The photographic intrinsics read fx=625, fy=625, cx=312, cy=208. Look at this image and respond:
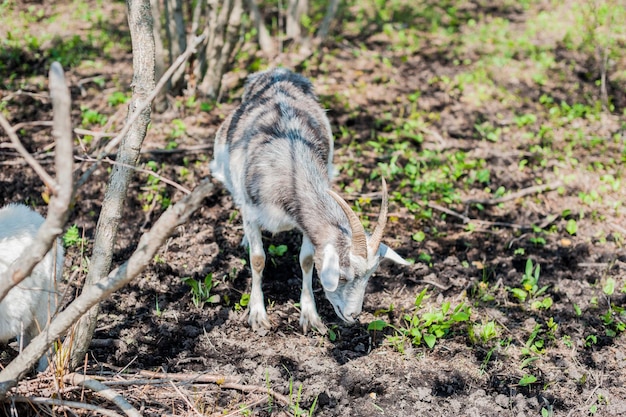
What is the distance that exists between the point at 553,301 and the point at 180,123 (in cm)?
427

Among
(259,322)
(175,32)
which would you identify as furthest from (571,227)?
(175,32)

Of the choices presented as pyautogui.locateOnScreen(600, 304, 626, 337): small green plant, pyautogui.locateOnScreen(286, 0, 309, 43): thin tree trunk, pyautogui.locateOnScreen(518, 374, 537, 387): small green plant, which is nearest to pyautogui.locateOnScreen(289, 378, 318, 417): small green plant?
pyautogui.locateOnScreen(518, 374, 537, 387): small green plant

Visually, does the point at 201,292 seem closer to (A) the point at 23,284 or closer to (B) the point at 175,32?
(A) the point at 23,284

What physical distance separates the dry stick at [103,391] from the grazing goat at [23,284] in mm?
369

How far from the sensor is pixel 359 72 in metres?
8.47

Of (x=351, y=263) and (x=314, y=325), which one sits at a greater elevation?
(x=351, y=263)

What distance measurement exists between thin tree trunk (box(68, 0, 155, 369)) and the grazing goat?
25 cm

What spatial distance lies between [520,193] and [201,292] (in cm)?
346

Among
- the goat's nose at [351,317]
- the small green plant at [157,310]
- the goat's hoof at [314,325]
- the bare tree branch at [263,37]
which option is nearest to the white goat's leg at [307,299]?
the goat's hoof at [314,325]

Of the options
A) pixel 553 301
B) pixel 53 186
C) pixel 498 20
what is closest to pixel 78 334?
pixel 53 186

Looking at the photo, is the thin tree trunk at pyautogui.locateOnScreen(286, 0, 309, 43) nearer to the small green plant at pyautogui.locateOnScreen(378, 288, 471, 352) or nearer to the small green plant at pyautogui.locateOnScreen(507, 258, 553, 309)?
the small green plant at pyautogui.locateOnScreen(507, 258, 553, 309)

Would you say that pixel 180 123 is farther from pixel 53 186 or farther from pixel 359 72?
pixel 53 186

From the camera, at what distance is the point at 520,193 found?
20.8 feet

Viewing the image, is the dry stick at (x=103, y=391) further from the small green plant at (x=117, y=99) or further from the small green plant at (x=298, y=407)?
the small green plant at (x=117, y=99)
